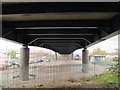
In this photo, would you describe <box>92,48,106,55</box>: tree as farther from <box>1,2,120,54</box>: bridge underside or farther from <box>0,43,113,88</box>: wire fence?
<box>1,2,120,54</box>: bridge underside

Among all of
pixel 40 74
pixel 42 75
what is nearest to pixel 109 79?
pixel 42 75

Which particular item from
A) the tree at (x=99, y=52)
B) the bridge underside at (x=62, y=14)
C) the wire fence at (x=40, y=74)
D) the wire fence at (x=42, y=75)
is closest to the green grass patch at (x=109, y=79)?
the wire fence at (x=40, y=74)

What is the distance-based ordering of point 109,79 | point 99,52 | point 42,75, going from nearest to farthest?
point 109,79 < point 42,75 < point 99,52

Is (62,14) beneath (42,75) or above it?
above

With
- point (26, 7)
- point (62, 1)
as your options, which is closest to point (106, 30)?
point (62, 1)

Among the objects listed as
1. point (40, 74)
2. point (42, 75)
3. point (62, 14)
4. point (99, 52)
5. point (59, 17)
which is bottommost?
point (42, 75)

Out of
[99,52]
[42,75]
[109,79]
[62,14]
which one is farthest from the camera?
[99,52]

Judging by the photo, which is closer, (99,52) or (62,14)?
(62,14)

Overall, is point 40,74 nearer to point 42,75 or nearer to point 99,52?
point 42,75

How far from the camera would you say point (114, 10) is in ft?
22.6

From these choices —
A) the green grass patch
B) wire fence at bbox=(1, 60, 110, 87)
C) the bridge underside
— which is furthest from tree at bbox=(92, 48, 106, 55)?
the bridge underside

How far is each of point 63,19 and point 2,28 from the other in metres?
4.98

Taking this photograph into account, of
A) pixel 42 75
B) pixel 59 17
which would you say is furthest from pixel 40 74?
pixel 59 17

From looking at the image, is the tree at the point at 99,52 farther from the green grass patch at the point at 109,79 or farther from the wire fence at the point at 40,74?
the green grass patch at the point at 109,79
